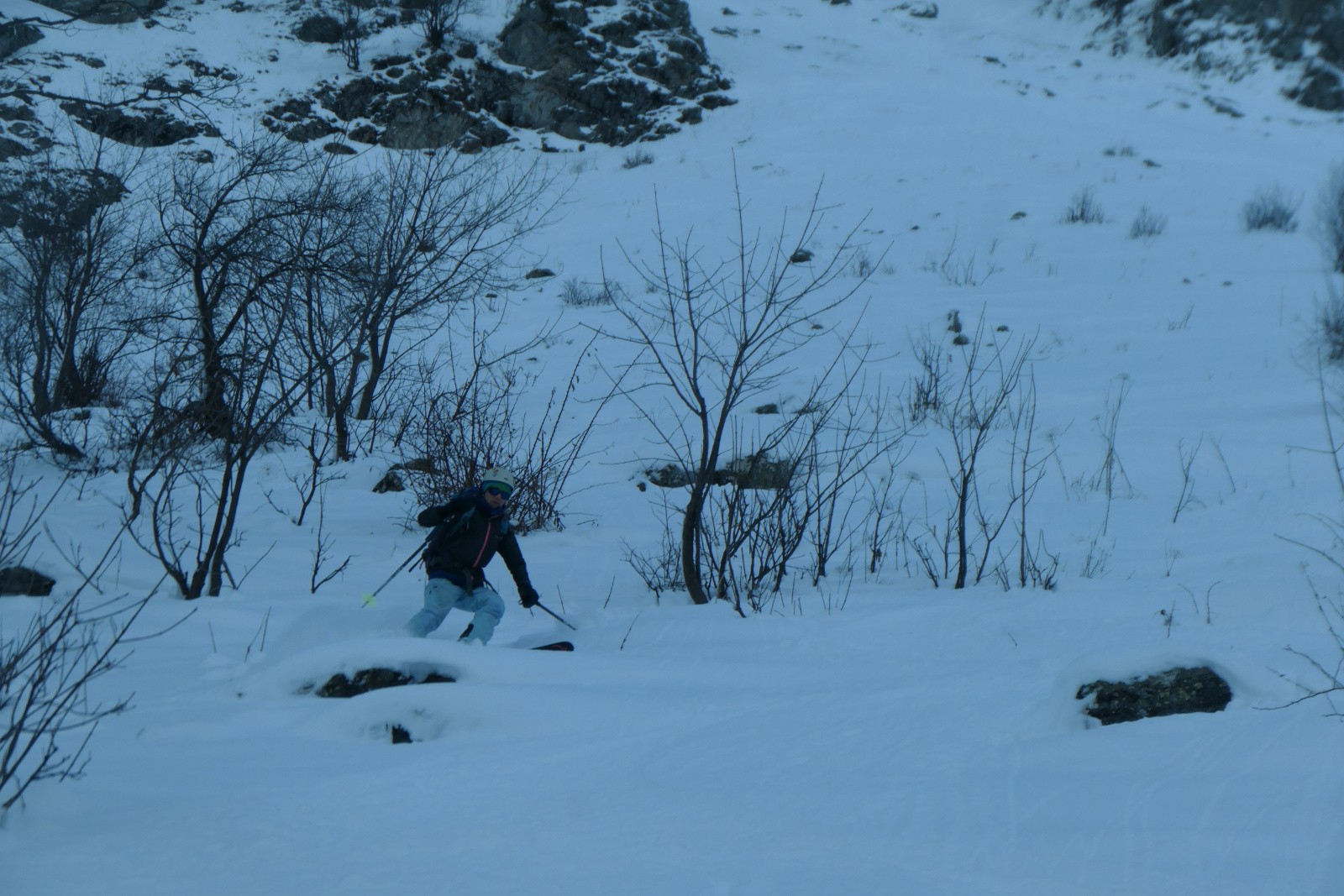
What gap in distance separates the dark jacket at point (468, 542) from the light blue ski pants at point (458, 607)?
0.05 m

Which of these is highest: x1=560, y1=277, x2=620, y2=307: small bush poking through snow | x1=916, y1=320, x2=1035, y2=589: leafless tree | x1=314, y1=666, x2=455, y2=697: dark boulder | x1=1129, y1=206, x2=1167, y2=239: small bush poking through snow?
x1=1129, y1=206, x2=1167, y2=239: small bush poking through snow

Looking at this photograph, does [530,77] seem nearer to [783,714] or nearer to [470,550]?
[470,550]

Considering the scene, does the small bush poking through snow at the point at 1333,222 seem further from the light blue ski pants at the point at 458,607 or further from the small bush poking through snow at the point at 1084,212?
the light blue ski pants at the point at 458,607

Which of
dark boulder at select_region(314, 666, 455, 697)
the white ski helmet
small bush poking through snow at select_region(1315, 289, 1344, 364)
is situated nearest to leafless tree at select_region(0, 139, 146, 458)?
the white ski helmet

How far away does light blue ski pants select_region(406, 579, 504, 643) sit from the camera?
4312mm

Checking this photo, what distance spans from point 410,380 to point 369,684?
23.2 feet

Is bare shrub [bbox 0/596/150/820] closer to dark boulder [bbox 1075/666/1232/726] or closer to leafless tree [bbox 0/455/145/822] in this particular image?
leafless tree [bbox 0/455/145/822]

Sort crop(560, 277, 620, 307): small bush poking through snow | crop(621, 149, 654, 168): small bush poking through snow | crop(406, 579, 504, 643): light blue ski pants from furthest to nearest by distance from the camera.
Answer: crop(621, 149, 654, 168): small bush poking through snow → crop(560, 277, 620, 307): small bush poking through snow → crop(406, 579, 504, 643): light blue ski pants

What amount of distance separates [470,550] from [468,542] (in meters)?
0.05

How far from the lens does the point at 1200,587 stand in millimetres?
4480

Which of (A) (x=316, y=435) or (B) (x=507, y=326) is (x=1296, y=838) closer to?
(A) (x=316, y=435)

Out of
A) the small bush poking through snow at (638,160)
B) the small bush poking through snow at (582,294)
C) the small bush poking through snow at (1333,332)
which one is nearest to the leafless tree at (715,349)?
the small bush poking through snow at (582,294)

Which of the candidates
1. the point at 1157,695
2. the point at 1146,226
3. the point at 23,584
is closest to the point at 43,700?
the point at 23,584

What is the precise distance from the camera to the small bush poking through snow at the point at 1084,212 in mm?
14530
